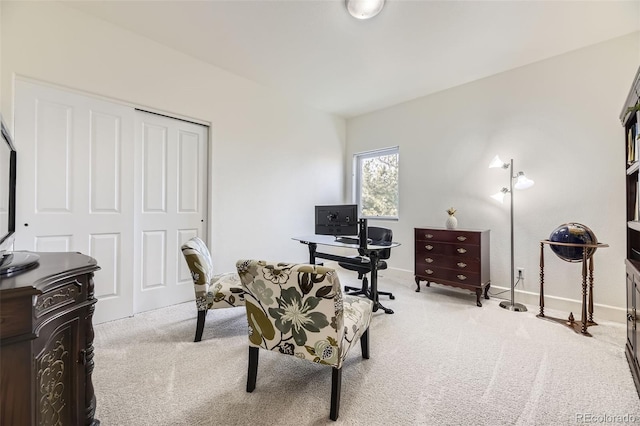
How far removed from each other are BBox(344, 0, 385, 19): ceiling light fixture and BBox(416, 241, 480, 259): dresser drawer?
2.65 m

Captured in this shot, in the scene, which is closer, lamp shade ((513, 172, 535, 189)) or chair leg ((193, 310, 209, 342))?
chair leg ((193, 310, 209, 342))

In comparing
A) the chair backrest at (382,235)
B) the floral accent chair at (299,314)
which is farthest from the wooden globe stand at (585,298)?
the floral accent chair at (299,314)

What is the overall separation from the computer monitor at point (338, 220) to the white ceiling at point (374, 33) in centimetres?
175

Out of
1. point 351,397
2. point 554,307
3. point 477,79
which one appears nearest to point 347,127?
point 477,79

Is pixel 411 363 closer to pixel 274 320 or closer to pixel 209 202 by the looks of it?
pixel 274 320

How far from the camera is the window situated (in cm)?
459

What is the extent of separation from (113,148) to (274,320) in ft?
8.00

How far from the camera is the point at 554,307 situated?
299 cm

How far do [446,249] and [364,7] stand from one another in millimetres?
2764

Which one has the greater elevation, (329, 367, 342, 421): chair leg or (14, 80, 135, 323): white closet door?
(14, 80, 135, 323): white closet door

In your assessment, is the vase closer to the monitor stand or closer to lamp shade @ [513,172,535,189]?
lamp shade @ [513,172,535,189]

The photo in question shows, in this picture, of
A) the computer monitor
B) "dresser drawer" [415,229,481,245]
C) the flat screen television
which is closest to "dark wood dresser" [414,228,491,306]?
"dresser drawer" [415,229,481,245]

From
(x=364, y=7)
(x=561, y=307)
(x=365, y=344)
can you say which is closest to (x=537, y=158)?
(x=561, y=307)

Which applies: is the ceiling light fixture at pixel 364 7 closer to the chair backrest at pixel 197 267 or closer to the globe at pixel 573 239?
the chair backrest at pixel 197 267
